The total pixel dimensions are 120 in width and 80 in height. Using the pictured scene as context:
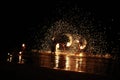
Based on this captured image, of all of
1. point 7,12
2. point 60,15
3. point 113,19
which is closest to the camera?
point 113,19

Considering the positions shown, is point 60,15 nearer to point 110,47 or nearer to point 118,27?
point 118,27

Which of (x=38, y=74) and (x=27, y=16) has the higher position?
(x=27, y=16)

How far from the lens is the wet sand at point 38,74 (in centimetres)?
838

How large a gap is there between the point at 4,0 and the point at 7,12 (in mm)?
1200

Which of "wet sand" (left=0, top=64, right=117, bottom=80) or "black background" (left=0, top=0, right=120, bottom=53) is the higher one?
"black background" (left=0, top=0, right=120, bottom=53)

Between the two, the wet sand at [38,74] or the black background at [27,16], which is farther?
the black background at [27,16]

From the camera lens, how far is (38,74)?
8.91 metres

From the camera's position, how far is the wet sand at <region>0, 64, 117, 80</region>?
8.38 m

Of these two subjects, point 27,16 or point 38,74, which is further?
point 27,16

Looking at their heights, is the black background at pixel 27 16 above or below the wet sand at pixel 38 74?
above

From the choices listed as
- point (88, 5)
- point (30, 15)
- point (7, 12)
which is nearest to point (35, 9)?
point (30, 15)

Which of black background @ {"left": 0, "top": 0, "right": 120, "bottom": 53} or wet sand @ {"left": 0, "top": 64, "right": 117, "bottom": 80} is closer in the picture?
wet sand @ {"left": 0, "top": 64, "right": 117, "bottom": 80}

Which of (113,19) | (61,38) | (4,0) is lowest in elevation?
(61,38)

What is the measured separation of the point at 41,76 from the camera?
28.5 ft
